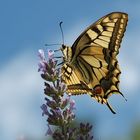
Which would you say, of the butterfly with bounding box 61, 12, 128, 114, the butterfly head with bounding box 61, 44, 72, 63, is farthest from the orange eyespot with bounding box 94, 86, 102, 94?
the butterfly head with bounding box 61, 44, 72, 63

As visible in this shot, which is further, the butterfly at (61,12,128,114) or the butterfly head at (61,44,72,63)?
the butterfly head at (61,44,72,63)

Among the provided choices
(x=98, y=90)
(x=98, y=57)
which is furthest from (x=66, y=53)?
(x=98, y=90)

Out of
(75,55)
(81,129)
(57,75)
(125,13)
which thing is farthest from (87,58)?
(81,129)

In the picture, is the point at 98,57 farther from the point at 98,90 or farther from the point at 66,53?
the point at 98,90

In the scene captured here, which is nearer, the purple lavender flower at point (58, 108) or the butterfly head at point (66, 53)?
the purple lavender flower at point (58, 108)

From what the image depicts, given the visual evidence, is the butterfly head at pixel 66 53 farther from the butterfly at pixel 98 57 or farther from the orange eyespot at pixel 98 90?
the orange eyespot at pixel 98 90

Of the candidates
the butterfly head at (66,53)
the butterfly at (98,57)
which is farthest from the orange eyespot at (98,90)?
the butterfly head at (66,53)

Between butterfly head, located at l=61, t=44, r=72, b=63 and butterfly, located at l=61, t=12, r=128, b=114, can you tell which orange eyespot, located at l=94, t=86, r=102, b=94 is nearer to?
butterfly, located at l=61, t=12, r=128, b=114

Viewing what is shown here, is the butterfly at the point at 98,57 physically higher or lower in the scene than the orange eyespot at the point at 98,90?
higher
